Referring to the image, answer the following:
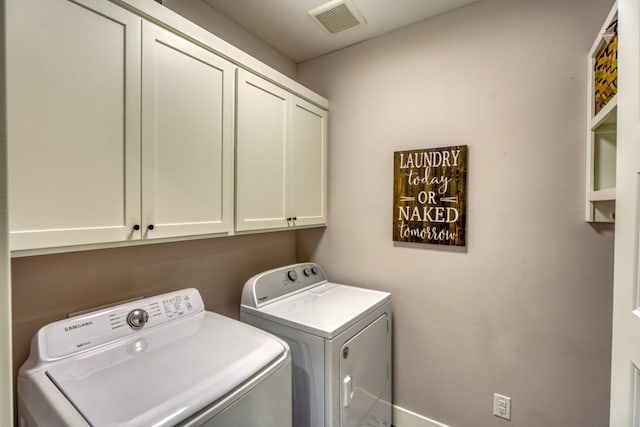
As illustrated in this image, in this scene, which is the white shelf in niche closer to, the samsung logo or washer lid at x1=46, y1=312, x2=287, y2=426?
washer lid at x1=46, y1=312, x2=287, y2=426

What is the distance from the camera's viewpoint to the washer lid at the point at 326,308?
140cm

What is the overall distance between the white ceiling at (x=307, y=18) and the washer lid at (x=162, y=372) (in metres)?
1.74

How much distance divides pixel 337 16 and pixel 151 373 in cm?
200

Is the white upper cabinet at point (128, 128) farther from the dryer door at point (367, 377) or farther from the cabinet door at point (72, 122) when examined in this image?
the dryer door at point (367, 377)

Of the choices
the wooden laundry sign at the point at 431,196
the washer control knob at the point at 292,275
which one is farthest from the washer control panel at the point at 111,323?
the wooden laundry sign at the point at 431,196

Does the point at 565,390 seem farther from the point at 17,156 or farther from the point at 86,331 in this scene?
the point at 17,156

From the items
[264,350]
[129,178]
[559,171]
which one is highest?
[559,171]

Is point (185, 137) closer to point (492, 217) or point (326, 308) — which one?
point (326, 308)

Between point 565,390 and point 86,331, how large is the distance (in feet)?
7.18

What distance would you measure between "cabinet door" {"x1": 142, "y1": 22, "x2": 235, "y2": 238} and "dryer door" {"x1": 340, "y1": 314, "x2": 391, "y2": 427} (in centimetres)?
90

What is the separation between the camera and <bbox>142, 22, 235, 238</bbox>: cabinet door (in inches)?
45.2

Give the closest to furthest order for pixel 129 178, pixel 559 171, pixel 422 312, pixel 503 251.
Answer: pixel 129 178 < pixel 559 171 < pixel 503 251 < pixel 422 312

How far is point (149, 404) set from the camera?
2.63 ft

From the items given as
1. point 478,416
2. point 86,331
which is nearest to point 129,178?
point 86,331
